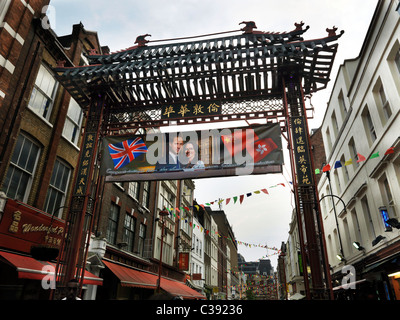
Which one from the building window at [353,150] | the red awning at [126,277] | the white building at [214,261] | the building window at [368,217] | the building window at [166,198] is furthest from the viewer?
the white building at [214,261]

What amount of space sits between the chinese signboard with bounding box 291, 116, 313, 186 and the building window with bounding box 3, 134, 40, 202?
9.93 m

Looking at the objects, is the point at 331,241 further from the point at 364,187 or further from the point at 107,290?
the point at 107,290

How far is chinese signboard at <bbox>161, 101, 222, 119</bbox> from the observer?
10555 millimetres

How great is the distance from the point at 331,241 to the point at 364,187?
9510 millimetres

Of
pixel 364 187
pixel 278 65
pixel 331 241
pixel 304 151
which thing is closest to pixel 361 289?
pixel 364 187

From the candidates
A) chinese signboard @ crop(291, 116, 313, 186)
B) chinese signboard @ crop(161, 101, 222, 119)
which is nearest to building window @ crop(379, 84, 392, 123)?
chinese signboard @ crop(291, 116, 313, 186)

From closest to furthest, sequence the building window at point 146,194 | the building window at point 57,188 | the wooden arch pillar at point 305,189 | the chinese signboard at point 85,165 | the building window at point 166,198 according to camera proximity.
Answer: the wooden arch pillar at point 305,189 < the chinese signboard at point 85,165 < the building window at point 57,188 < the building window at point 146,194 < the building window at point 166,198

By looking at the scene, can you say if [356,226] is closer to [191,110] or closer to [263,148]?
[263,148]

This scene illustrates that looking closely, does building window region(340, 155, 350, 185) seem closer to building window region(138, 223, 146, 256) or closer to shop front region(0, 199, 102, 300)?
building window region(138, 223, 146, 256)

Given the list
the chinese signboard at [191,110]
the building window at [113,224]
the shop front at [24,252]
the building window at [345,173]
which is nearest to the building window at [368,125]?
the building window at [345,173]

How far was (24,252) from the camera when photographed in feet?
32.3

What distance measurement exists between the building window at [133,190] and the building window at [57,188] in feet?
23.2

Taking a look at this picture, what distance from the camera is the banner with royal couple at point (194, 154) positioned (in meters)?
9.55

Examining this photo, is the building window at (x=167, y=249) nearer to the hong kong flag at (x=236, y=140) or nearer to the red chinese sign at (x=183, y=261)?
the red chinese sign at (x=183, y=261)
